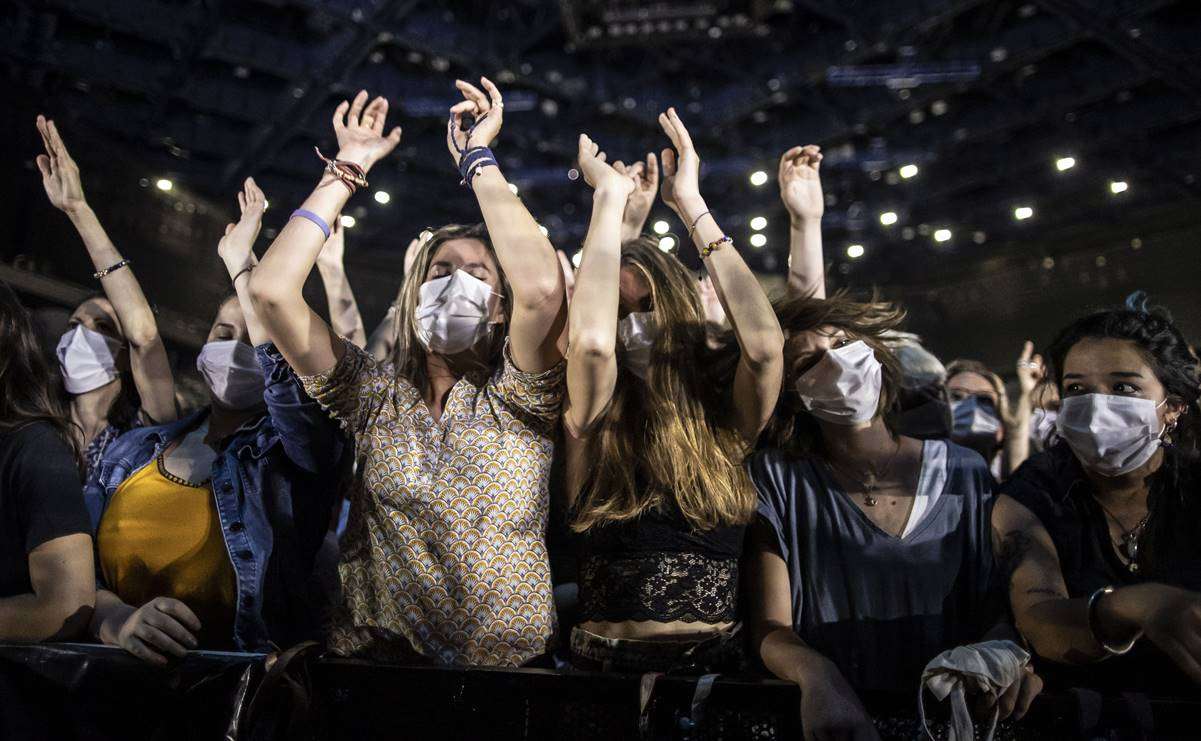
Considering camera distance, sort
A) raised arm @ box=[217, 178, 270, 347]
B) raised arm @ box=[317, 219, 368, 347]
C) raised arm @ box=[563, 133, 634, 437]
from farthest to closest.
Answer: raised arm @ box=[317, 219, 368, 347] → raised arm @ box=[217, 178, 270, 347] → raised arm @ box=[563, 133, 634, 437]

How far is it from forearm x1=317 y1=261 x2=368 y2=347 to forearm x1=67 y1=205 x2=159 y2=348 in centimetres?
55

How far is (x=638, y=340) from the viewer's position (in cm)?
213

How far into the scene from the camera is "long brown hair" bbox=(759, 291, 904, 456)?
2.25 meters

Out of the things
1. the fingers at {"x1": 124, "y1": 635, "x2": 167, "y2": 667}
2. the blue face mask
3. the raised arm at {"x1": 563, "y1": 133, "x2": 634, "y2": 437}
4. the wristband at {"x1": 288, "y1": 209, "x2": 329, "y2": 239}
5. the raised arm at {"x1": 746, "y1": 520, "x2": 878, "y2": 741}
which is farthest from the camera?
the blue face mask

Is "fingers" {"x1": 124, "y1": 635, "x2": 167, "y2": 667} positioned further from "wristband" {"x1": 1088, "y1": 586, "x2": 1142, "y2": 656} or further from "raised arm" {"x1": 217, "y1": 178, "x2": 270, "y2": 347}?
"wristband" {"x1": 1088, "y1": 586, "x2": 1142, "y2": 656}

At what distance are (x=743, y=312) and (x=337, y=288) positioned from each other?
1630 millimetres

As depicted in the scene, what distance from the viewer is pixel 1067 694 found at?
124cm

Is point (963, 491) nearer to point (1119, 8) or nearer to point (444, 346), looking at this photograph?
point (444, 346)

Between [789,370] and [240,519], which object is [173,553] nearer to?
[240,519]

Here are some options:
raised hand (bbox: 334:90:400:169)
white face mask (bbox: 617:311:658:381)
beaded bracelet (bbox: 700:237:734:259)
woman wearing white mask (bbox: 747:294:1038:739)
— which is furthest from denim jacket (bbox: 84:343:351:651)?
woman wearing white mask (bbox: 747:294:1038:739)

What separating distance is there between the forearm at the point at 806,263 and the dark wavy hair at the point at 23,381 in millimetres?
2025

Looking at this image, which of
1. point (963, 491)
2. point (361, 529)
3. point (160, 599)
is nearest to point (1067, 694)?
point (963, 491)

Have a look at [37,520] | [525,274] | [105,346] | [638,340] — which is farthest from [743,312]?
[105,346]

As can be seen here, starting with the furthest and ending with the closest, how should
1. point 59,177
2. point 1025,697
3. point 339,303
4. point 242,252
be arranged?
point 339,303, point 59,177, point 242,252, point 1025,697
